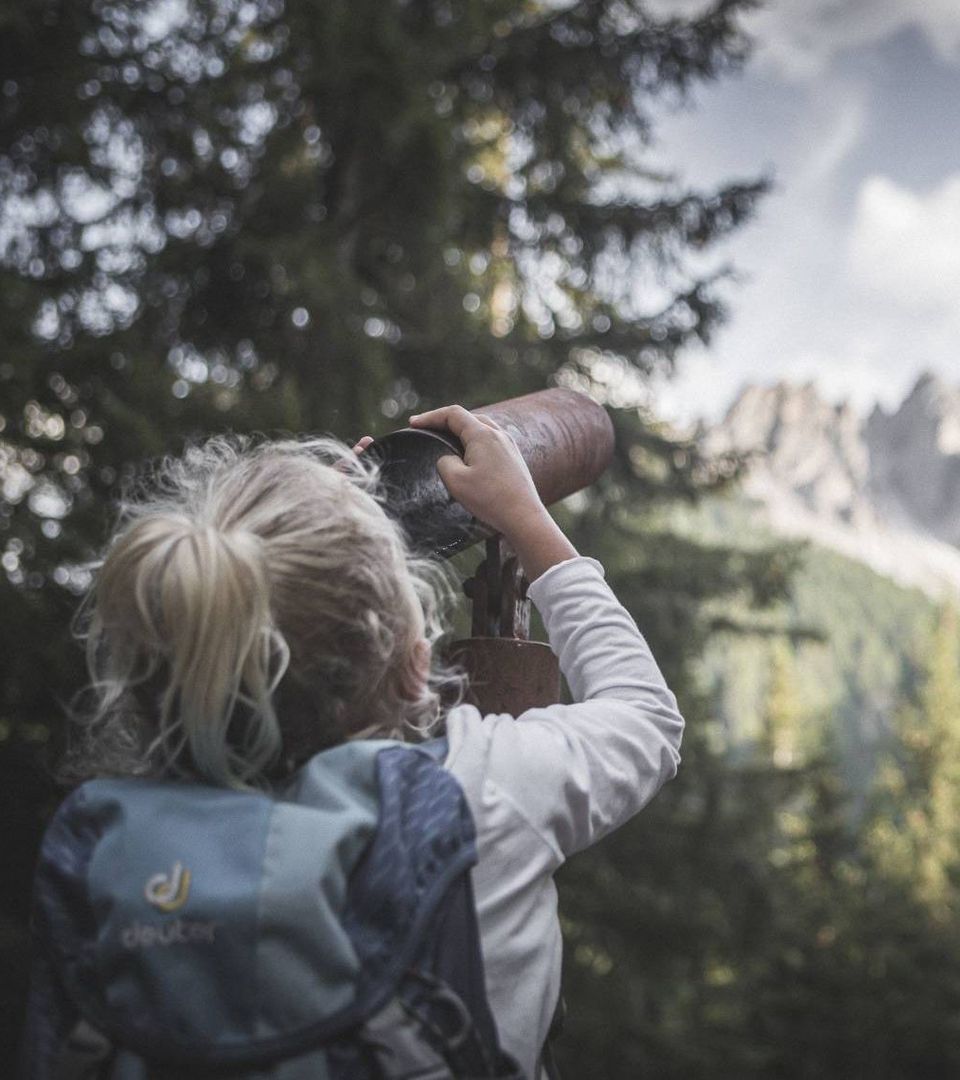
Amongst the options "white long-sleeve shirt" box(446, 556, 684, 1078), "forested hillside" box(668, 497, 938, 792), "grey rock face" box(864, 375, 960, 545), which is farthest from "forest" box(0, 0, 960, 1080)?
"grey rock face" box(864, 375, 960, 545)

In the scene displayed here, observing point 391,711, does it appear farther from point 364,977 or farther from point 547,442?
point 547,442

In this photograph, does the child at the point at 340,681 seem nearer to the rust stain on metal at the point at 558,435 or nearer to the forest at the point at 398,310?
the rust stain on metal at the point at 558,435

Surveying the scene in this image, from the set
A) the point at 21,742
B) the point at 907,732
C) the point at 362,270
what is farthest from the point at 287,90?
the point at 907,732

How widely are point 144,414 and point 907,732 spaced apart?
1932 inches

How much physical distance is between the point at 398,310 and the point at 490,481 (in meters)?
5.32

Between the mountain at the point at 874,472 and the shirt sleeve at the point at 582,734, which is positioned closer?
the shirt sleeve at the point at 582,734

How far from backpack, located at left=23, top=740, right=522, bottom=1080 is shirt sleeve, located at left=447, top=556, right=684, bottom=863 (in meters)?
0.08

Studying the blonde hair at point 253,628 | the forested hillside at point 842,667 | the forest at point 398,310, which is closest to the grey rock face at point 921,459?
the forested hillside at point 842,667

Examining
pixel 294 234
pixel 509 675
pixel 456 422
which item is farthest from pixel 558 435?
pixel 294 234

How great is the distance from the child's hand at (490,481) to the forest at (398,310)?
7.80 feet

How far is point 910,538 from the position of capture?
13838cm

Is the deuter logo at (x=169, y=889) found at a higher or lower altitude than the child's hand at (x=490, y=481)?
lower

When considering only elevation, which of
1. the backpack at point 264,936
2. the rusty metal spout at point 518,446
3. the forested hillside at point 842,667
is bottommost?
the forested hillside at point 842,667

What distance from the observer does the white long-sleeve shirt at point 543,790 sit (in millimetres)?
1129
